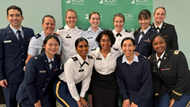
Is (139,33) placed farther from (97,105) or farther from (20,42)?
(20,42)

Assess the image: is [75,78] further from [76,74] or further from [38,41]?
[38,41]

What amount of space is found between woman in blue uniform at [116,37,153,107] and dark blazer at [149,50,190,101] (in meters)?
0.17

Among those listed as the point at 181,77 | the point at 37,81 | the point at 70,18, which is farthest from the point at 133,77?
the point at 70,18

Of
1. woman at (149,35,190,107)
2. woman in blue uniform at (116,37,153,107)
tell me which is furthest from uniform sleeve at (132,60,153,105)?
woman at (149,35,190,107)

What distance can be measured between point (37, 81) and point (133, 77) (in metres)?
1.43

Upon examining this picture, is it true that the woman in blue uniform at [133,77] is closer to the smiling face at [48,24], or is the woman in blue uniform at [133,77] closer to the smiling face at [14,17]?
the smiling face at [48,24]

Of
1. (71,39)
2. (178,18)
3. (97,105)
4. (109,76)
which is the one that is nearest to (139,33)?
(109,76)

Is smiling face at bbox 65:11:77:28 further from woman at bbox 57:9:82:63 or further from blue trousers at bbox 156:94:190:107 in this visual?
blue trousers at bbox 156:94:190:107

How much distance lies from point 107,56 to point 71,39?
862 mm

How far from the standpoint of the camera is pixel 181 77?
7.12 feet

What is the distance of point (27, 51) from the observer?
8.09ft

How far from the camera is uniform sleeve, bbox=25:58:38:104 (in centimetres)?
200

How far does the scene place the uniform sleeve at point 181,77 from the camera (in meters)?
2.15

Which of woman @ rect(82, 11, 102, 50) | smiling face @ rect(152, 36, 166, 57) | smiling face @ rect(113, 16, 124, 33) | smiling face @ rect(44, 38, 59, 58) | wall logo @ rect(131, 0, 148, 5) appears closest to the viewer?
smiling face @ rect(44, 38, 59, 58)
